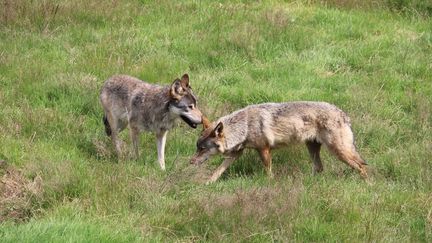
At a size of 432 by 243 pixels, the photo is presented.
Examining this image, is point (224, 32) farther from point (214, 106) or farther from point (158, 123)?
point (158, 123)

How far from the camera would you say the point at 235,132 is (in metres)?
9.66

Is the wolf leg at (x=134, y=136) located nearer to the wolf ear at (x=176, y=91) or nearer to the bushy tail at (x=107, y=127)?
the bushy tail at (x=107, y=127)

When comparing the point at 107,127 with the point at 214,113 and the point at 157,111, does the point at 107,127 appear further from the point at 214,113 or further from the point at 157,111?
the point at 214,113

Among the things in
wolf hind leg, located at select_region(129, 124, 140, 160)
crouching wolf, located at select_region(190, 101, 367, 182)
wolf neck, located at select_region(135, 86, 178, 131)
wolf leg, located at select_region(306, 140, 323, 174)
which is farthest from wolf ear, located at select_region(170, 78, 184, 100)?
wolf leg, located at select_region(306, 140, 323, 174)

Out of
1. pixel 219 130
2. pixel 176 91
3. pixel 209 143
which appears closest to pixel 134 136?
pixel 176 91

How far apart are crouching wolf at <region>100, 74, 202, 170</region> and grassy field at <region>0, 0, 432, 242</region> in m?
0.31

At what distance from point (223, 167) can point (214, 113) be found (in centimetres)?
188

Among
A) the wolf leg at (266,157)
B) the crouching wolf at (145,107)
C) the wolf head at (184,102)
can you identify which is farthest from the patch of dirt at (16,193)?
the wolf leg at (266,157)

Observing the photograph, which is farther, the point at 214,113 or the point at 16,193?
the point at 214,113

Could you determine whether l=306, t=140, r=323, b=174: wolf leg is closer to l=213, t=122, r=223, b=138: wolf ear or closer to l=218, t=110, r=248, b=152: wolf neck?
l=218, t=110, r=248, b=152: wolf neck

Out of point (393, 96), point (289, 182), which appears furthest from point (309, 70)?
point (289, 182)

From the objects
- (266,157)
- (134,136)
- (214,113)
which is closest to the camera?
(266,157)

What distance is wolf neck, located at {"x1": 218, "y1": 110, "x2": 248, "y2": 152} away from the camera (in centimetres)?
959

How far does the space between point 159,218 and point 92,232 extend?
3.01 ft
